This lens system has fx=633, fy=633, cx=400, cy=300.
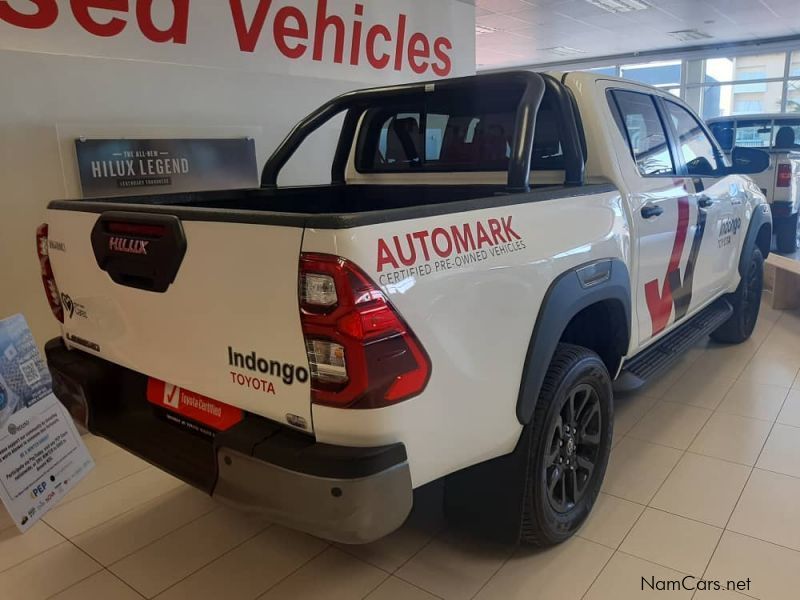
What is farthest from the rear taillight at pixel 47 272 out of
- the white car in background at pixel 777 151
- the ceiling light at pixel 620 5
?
the ceiling light at pixel 620 5

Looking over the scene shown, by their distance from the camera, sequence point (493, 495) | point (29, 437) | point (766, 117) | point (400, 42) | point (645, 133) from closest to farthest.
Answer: point (493, 495)
point (29, 437)
point (645, 133)
point (400, 42)
point (766, 117)

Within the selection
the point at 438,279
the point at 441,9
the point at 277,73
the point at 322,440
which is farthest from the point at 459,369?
the point at 441,9

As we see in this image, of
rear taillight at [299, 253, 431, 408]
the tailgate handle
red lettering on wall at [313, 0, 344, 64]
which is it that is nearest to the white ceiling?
red lettering on wall at [313, 0, 344, 64]

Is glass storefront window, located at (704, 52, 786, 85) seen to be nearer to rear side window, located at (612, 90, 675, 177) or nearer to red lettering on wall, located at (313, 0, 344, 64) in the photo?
red lettering on wall, located at (313, 0, 344, 64)

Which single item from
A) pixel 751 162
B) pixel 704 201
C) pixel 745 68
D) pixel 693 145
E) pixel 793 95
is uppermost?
pixel 745 68

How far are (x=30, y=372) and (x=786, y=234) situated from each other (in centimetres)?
763

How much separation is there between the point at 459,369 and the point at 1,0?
9.50 ft

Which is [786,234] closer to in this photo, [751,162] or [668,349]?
[751,162]

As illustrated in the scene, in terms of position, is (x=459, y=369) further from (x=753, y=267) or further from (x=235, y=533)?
(x=753, y=267)

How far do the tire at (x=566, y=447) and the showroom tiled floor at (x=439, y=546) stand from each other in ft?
0.47

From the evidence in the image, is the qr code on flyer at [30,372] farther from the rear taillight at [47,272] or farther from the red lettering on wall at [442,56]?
the red lettering on wall at [442,56]

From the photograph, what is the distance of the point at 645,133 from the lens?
9.65 ft

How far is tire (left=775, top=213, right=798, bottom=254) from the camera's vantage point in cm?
723

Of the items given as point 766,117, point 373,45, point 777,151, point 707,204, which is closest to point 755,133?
point 766,117
